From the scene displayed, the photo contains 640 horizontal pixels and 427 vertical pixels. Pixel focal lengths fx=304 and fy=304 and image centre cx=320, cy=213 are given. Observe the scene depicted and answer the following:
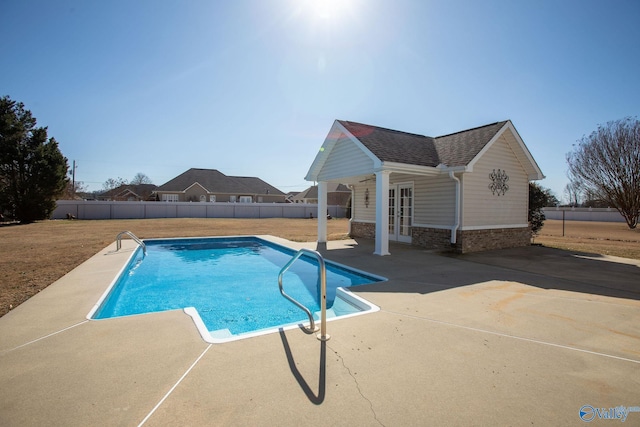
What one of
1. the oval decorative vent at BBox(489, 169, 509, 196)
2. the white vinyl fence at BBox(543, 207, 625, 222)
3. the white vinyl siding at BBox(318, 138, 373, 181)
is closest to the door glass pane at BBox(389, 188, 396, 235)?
the white vinyl siding at BBox(318, 138, 373, 181)

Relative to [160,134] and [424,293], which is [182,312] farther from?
[160,134]

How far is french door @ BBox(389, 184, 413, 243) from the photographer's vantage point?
1289 cm

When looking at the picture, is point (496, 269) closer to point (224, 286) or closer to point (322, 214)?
point (224, 286)

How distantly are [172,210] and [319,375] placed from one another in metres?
35.1

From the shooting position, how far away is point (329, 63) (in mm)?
11328

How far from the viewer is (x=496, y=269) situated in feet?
26.5

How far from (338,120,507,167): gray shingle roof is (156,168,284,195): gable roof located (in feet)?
126

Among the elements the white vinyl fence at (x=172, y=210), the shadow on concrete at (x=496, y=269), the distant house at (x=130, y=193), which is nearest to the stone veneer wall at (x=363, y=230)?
the shadow on concrete at (x=496, y=269)

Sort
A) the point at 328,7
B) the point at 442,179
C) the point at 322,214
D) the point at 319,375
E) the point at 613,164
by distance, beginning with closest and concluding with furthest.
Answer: the point at 319,375 < the point at 328,7 < the point at 442,179 < the point at 322,214 < the point at 613,164

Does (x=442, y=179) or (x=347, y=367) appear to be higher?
(x=442, y=179)

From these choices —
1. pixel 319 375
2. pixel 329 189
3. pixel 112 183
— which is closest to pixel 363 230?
pixel 319 375

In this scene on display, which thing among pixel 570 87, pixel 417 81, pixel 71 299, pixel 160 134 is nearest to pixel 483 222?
pixel 417 81

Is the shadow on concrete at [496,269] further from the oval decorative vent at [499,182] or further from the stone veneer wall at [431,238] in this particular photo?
the oval decorative vent at [499,182]

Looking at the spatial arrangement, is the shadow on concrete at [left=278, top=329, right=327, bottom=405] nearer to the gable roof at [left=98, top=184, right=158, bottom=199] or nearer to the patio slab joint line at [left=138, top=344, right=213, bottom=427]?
the patio slab joint line at [left=138, top=344, right=213, bottom=427]
